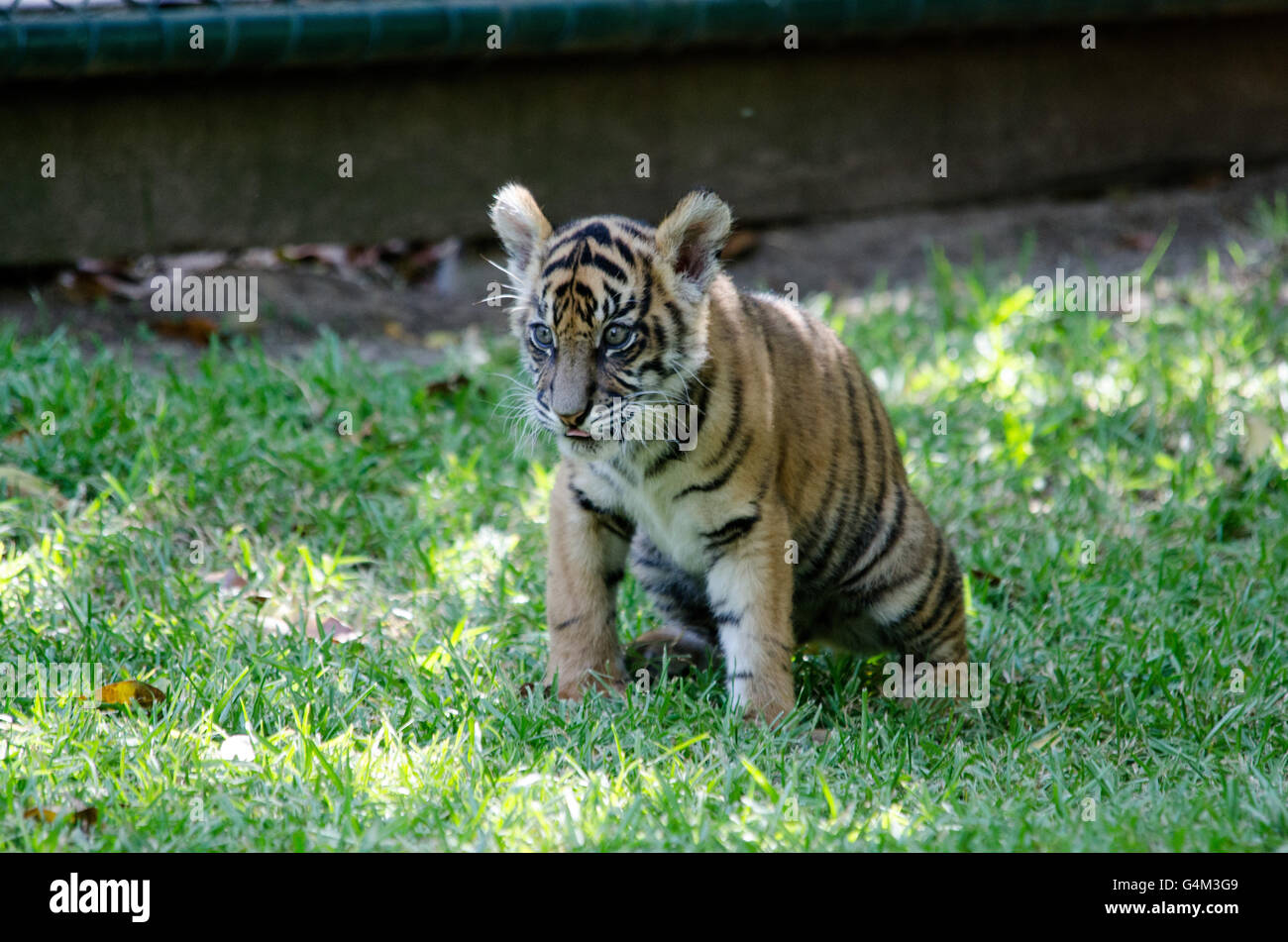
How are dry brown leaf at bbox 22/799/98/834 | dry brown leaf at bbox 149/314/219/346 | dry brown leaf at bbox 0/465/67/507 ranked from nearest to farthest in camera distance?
dry brown leaf at bbox 22/799/98/834, dry brown leaf at bbox 0/465/67/507, dry brown leaf at bbox 149/314/219/346

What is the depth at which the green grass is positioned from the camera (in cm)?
335

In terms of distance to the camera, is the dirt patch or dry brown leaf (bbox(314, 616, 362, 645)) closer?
dry brown leaf (bbox(314, 616, 362, 645))

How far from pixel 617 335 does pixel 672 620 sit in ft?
3.84

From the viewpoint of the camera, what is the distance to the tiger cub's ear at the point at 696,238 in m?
3.94

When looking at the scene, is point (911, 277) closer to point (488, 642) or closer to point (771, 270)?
point (771, 270)

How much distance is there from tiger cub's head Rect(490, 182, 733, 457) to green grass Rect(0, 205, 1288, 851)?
89cm

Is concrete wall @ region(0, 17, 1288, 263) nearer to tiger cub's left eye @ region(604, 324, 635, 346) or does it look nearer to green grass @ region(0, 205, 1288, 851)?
green grass @ region(0, 205, 1288, 851)

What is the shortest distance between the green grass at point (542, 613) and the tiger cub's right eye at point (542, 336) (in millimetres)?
1031

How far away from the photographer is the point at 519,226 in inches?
163

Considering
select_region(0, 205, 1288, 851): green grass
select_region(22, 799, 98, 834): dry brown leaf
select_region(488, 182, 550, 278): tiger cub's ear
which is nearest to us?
select_region(22, 799, 98, 834): dry brown leaf

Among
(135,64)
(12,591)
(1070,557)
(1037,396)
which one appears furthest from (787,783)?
(135,64)

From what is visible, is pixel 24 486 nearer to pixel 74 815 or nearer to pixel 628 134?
pixel 74 815

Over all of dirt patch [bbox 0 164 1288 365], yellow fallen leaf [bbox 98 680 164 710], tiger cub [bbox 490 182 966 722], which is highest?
dirt patch [bbox 0 164 1288 365]

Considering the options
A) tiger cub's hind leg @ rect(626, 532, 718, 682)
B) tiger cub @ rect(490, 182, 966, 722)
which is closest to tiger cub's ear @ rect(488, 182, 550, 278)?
tiger cub @ rect(490, 182, 966, 722)
